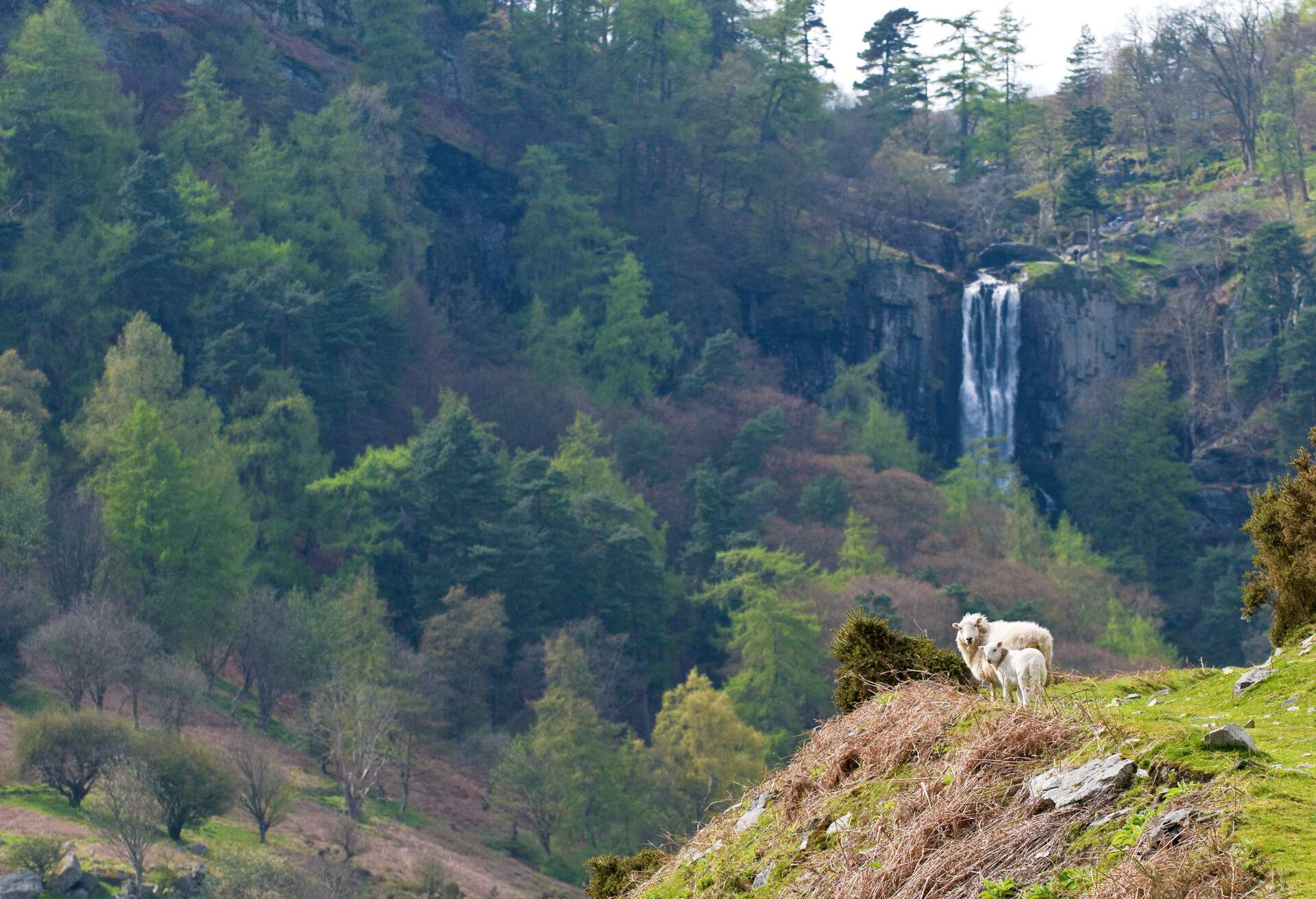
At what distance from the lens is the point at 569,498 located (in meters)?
54.0

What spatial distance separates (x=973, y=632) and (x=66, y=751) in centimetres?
2934

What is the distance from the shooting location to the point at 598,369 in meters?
67.9

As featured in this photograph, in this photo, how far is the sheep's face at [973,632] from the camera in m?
9.80

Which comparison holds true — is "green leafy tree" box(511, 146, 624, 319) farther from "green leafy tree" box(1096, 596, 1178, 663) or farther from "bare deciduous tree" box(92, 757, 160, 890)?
"bare deciduous tree" box(92, 757, 160, 890)

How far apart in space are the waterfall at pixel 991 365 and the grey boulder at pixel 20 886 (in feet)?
168

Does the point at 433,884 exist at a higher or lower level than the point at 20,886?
lower

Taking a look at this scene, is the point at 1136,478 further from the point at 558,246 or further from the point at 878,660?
the point at 878,660

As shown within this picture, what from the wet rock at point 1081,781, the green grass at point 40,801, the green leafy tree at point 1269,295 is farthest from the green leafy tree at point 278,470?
the wet rock at point 1081,781

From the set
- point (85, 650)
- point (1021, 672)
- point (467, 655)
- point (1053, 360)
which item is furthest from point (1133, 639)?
point (1021, 672)

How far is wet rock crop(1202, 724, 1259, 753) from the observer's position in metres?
7.16

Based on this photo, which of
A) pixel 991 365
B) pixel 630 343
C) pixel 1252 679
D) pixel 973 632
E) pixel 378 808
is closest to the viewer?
pixel 973 632

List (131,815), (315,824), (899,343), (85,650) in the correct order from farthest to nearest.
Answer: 1. (899,343)
2. (85,650)
3. (315,824)
4. (131,815)

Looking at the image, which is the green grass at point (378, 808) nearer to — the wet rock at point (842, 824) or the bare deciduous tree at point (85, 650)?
the bare deciduous tree at point (85, 650)

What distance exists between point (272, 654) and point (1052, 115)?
58.6m
